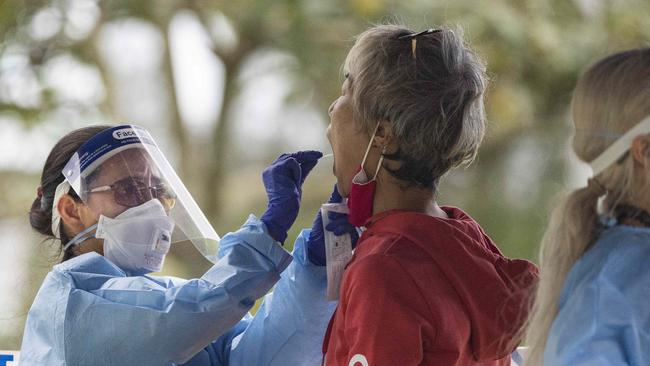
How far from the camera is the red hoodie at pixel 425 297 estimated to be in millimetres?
1442

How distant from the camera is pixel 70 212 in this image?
1941 mm

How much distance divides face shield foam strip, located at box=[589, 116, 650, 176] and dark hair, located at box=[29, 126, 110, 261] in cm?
107

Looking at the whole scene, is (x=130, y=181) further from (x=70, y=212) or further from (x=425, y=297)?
(x=425, y=297)

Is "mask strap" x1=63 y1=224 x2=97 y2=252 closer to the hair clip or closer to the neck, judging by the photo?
the neck

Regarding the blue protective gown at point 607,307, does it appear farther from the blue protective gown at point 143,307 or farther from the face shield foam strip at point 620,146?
the blue protective gown at point 143,307

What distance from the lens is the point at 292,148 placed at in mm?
5129

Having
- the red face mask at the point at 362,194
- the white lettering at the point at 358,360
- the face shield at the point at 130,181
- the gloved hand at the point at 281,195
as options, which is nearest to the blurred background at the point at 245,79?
the face shield at the point at 130,181

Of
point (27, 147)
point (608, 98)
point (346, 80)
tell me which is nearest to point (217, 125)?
point (27, 147)

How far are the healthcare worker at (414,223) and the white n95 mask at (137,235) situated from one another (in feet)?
1.44

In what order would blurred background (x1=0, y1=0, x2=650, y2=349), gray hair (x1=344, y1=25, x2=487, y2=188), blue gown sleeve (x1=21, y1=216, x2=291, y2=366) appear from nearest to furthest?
gray hair (x1=344, y1=25, x2=487, y2=188) → blue gown sleeve (x1=21, y1=216, x2=291, y2=366) → blurred background (x1=0, y1=0, x2=650, y2=349)

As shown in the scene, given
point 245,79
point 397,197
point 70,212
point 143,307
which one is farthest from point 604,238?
point 245,79

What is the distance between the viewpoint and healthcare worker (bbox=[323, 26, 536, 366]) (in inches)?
57.9

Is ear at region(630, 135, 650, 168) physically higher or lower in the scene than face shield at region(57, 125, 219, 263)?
higher

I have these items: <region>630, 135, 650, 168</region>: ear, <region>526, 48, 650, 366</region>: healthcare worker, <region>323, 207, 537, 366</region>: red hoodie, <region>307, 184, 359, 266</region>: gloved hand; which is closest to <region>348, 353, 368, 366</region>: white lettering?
<region>323, 207, 537, 366</region>: red hoodie
